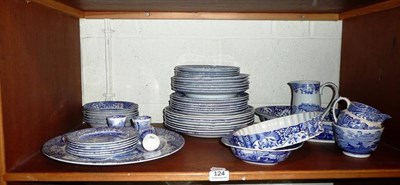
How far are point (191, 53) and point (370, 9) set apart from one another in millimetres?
521

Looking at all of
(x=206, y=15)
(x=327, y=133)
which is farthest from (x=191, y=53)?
(x=327, y=133)

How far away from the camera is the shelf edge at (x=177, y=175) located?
67 centimetres

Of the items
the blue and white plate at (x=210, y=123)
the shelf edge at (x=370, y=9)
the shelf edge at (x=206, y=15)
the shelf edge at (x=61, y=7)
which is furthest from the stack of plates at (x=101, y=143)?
the shelf edge at (x=370, y=9)

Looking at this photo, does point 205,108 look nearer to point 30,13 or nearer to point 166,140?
point 166,140

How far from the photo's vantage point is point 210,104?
89cm

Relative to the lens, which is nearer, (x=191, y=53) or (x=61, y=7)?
(x=61, y=7)

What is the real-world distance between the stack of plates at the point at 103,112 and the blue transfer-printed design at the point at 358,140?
0.54 m

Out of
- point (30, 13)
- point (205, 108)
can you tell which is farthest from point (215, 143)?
point (30, 13)

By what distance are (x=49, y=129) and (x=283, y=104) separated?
711mm

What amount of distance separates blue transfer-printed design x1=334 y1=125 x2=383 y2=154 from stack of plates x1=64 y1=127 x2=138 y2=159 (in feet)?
1.48

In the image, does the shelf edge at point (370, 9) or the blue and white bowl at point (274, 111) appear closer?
the shelf edge at point (370, 9)

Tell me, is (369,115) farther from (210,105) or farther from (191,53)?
(191,53)

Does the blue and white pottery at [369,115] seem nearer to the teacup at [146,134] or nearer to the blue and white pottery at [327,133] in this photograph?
the blue and white pottery at [327,133]

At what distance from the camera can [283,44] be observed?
44.1 inches
